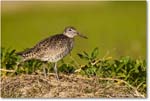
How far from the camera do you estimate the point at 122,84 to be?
33.7 feet

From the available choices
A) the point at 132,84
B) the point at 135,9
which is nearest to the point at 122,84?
the point at 132,84

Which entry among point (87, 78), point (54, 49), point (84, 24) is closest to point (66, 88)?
point (87, 78)

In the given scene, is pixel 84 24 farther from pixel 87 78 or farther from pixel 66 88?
pixel 66 88

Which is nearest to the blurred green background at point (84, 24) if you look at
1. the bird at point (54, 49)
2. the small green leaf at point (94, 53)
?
the small green leaf at point (94, 53)

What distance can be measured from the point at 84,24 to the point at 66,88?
175cm

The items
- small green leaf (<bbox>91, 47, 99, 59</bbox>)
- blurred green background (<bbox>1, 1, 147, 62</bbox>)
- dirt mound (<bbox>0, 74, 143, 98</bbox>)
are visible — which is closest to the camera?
dirt mound (<bbox>0, 74, 143, 98</bbox>)

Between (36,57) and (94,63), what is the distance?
44 cm

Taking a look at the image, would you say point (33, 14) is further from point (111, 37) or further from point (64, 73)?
point (64, 73)

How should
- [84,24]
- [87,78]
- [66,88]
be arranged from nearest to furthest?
[66,88] → [87,78] → [84,24]

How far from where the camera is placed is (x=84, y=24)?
11891mm

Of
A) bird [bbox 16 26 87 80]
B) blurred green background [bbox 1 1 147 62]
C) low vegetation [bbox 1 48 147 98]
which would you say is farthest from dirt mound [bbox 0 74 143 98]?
blurred green background [bbox 1 1 147 62]

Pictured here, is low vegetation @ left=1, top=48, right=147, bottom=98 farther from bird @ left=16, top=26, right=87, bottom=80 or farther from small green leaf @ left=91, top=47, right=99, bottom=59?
bird @ left=16, top=26, right=87, bottom=80

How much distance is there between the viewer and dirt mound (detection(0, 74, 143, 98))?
33.4 feet

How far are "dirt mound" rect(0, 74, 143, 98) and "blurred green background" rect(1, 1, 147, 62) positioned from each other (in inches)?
21.4
